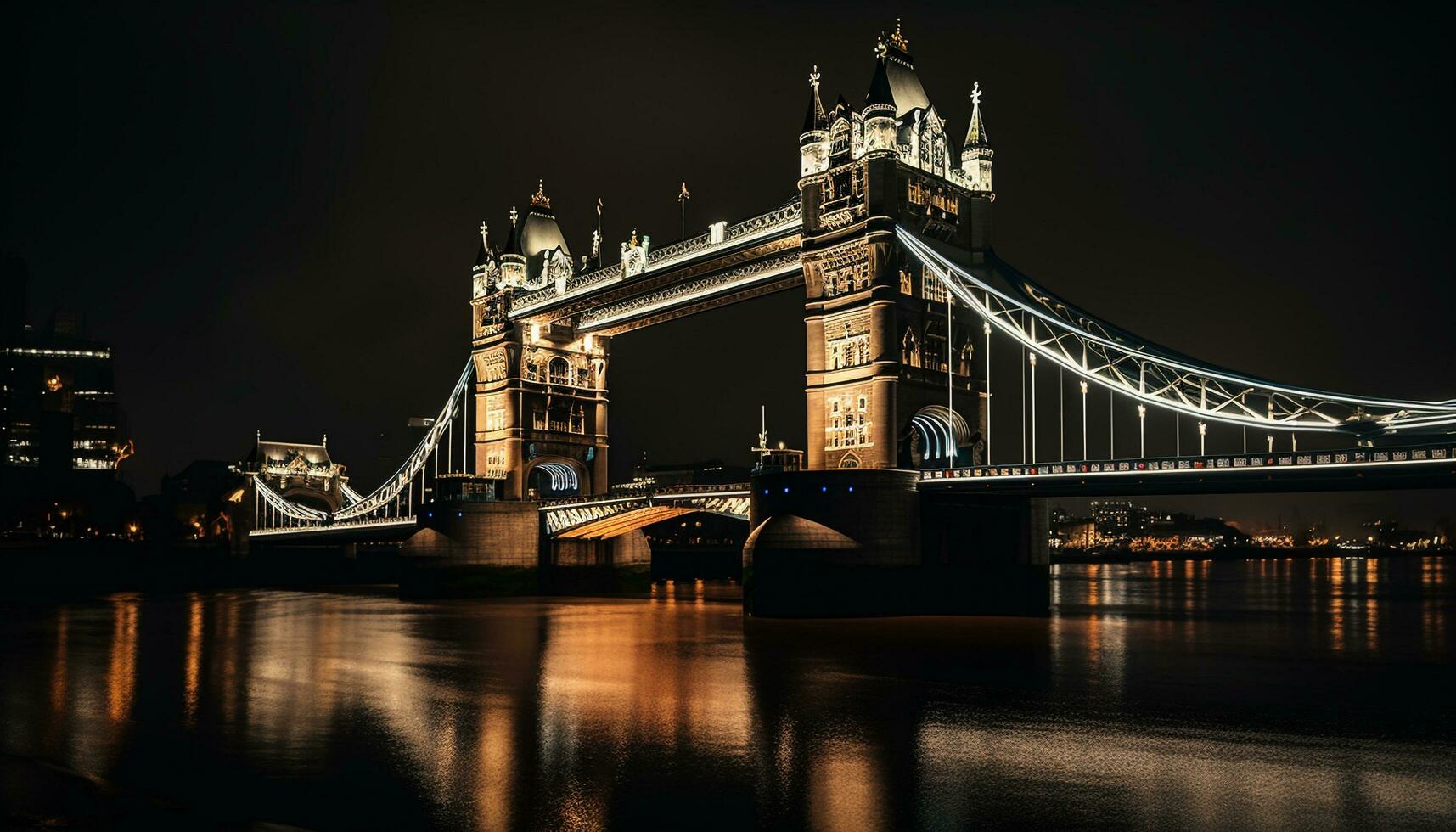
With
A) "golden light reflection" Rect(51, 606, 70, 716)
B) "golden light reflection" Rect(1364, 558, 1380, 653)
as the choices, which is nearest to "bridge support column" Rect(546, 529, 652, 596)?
"golden light reflection" Rect(51, 606, 70, 716)

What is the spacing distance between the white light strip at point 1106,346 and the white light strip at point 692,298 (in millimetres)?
7523

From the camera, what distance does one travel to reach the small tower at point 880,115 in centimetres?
5088

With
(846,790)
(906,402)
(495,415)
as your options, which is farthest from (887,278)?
(846,790)

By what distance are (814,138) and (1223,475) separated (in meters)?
24.1

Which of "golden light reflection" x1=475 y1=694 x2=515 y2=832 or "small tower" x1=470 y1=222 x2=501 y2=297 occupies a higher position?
"small tower" x1=470 y1=222 x2=501 y2=297

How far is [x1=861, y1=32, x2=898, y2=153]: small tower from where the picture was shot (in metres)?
50.9

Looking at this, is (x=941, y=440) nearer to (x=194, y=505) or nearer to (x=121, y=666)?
(x=121, y=666)

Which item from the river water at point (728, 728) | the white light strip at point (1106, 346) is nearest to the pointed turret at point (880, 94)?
the white light strip at point (1106, 346)

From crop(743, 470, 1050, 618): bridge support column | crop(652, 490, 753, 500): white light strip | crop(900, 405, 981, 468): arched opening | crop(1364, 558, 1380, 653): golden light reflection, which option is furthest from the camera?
crop(652, 490, 753, 500): white light strip

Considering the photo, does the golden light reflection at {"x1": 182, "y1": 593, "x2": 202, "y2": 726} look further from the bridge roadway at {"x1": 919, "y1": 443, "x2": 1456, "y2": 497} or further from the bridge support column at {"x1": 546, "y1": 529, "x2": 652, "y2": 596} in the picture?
the bridge roadway at {"x1": 919, "y1": 443, "x2": 1456, "y2": 497}

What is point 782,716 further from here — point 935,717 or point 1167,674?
point 1167,674

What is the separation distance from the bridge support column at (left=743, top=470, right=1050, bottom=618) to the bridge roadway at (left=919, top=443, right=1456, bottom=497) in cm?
220

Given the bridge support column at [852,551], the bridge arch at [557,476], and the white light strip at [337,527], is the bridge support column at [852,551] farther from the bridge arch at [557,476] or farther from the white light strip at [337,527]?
the white light strip at [337,527]

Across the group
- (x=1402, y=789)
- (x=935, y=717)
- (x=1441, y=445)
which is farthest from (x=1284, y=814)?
(x=1441, y=445)
